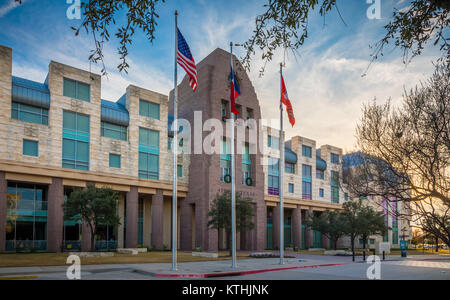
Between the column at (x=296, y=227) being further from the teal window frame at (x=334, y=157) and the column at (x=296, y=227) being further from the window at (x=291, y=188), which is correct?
the teal window frame at (x=334, y=157)

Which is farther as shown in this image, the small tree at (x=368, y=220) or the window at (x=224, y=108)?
the window at (x=224, y=108)

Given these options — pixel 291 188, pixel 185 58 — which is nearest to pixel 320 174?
pixel 291 188

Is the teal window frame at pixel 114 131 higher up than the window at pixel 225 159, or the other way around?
the teal window frame at pixel 114 131

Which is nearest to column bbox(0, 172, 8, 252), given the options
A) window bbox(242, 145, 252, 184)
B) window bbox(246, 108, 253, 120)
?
window bbox(242, 145, 252, 184)

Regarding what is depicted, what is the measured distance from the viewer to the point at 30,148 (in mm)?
36938

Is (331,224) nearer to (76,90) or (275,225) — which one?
(275,225)

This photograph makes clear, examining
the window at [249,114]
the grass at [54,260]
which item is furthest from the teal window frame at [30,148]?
the window at [249,114]

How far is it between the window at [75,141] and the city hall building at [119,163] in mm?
105

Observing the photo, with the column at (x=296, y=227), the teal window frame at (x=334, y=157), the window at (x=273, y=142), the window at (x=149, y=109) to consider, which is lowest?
the column at (x=296, y=227)

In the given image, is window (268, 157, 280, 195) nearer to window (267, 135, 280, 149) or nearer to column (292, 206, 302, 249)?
window (267, 135, 280, 149)

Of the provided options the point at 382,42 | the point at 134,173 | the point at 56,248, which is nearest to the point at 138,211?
the point at 134,173

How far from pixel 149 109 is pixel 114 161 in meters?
8.18

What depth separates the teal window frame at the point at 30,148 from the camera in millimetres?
36588

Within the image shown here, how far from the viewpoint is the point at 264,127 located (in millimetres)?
58719
